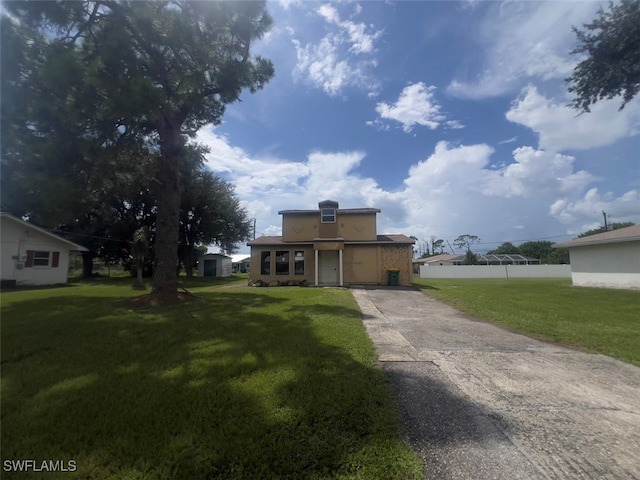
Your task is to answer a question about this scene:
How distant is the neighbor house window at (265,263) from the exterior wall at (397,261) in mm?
6791

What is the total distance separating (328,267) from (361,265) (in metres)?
2.00

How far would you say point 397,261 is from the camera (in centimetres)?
1633

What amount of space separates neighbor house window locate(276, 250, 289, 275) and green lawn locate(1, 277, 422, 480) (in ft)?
38.5

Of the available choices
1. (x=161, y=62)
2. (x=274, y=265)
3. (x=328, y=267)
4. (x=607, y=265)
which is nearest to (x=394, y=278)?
(x=328, y=267)

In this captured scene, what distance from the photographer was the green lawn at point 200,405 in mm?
1948

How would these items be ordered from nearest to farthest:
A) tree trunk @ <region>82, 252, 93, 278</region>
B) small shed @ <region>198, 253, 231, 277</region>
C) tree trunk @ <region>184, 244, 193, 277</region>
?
tree trunk @ <region>82, 252, 93, 278</region>
tree trunk @ <region>184, 244, 193, 277</region>
small shed @ <region>198, 253, 231, 277</region>

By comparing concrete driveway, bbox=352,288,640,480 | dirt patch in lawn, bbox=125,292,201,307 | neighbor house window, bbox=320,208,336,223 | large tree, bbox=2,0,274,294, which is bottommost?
concrete driveway, bbox=352,288,640,480

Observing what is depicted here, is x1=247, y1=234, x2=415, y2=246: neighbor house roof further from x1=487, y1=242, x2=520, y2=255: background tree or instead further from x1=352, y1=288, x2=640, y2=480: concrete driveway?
x1=487, y1=242, x2=520, y2=255: background tree

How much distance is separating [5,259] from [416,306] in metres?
19.2

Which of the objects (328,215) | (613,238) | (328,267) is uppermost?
(328,215)

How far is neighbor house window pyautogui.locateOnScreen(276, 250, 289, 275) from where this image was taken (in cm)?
1705

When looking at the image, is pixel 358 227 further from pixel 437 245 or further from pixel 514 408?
pixel 437 245

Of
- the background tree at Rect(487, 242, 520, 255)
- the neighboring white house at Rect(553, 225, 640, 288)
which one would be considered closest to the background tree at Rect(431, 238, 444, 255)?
the background tree at Rect(487, 242, 520, 255)

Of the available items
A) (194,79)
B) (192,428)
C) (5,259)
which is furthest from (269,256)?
(192,428)
